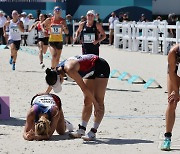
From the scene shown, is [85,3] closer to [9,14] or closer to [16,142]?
[9,14]

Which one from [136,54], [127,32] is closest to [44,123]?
[136,54]

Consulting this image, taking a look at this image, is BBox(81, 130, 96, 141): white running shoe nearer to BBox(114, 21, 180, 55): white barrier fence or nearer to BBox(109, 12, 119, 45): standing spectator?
BBox(114, 21, 180, 55): white barrier fence

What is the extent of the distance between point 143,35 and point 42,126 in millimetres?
20128

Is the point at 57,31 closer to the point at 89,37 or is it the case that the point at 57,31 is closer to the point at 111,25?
the point at 89,37

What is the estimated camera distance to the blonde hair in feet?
28.5

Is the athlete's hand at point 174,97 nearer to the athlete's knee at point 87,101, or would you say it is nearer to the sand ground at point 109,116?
the sand ground at point 109,116

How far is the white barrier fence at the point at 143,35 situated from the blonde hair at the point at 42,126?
1656cm

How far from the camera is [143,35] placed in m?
28.5

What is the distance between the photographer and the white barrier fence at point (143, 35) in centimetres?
2622

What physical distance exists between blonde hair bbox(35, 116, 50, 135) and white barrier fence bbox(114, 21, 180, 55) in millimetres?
16556

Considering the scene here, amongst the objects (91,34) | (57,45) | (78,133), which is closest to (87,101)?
(78,133)

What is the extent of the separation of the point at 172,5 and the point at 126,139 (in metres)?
30.7

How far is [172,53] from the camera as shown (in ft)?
25.4

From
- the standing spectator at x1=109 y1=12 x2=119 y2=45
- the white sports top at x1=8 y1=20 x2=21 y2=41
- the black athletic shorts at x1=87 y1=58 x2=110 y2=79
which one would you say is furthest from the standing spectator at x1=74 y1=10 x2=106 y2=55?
the standing spectator at x1=109 y1=12 x2=119 y2=45
